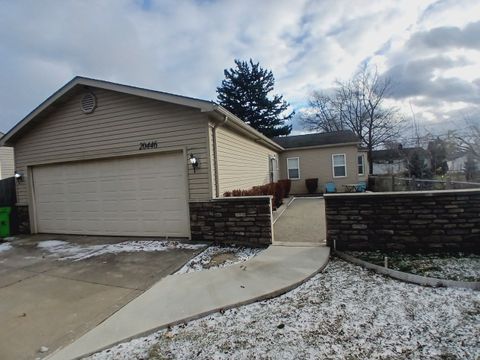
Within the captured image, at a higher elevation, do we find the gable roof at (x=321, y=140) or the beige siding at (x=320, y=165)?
the gable roof at (x=321, y=140)

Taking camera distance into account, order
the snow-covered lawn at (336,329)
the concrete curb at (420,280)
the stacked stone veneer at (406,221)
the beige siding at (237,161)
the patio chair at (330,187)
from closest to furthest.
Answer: the snow-covered lawn at (336,329) → the concrete curb at (420,280) → the stacked stone veneer at (406,221) → the beige siding at (237,161) → the patio chair at (330,187)

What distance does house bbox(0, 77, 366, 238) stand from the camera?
627cm

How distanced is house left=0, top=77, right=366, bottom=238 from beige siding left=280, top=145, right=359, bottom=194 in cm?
836

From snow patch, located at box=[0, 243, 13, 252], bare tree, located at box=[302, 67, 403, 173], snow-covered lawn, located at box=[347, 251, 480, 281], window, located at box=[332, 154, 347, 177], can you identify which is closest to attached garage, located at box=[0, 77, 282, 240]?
snow patch, located at box=[0, 243, 13, 252]

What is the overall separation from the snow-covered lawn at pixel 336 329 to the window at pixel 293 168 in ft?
43.6

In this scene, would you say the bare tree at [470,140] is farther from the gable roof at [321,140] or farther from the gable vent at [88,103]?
the gable vent at [88,103]

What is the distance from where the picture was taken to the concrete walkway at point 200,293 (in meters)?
2.68

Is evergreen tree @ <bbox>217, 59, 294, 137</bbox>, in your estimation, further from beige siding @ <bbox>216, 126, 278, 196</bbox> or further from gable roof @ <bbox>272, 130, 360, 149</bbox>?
beige siding @ <bbox>216, 126, 278, 196</bbox>

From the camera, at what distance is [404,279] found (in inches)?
144

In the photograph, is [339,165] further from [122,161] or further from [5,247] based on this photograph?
[5,247]

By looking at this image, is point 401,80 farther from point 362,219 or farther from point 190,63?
point 362,219

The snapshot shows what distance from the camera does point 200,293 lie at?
3.49 meters

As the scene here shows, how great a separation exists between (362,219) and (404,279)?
4.69ft

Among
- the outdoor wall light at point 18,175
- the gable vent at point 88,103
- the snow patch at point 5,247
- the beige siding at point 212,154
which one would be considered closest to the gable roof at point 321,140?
the beige siding at point 212,154
